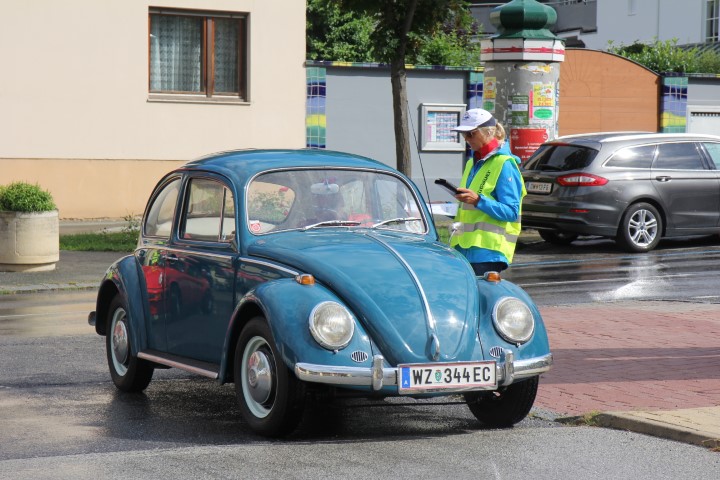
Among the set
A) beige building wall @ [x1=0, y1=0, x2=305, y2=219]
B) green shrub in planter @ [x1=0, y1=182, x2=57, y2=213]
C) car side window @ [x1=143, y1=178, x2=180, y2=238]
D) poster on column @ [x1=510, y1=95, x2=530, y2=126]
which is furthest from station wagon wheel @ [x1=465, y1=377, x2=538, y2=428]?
beige building wall @ [x1=0, y1=0, x2=305, y2=219]

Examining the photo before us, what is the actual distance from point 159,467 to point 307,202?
2.35 metres

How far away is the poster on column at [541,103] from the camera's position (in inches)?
868

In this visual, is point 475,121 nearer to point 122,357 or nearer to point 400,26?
point 122,357

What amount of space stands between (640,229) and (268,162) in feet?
37.5

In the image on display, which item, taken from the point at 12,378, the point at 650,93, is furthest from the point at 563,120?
the point at 12,378

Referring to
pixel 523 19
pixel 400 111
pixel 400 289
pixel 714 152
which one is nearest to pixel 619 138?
pixel 714 152

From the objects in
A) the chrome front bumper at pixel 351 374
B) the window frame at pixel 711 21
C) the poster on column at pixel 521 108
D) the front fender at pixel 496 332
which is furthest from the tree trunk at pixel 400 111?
the window frame at pixel 711 21

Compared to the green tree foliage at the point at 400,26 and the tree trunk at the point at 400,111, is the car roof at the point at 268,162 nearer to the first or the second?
the green tree foliage at the point at 400,26

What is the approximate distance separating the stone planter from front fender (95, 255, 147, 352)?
7624 millimetres

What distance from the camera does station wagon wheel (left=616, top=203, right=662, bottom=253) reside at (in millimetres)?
18656

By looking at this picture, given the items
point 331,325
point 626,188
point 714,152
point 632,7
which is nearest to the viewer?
point 331,325

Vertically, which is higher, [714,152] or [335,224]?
Answer: [714,152]

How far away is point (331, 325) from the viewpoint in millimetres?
6941

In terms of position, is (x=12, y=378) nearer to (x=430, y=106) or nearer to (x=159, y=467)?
(x=159, y=467)
